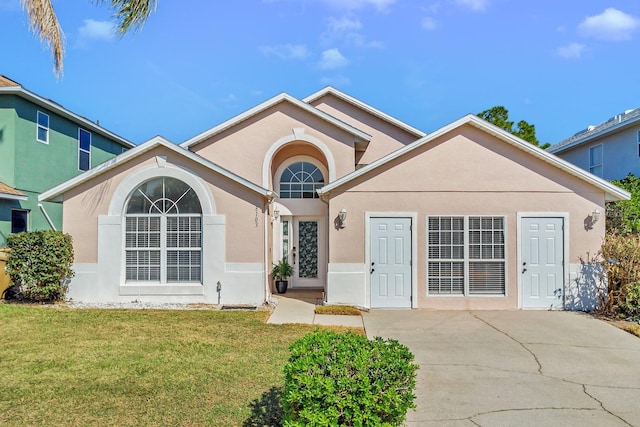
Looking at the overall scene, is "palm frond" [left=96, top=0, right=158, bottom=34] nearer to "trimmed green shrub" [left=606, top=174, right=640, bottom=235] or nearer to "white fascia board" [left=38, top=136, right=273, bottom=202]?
"white fascia board" [left=38, top=136, right=273, bottom=202]

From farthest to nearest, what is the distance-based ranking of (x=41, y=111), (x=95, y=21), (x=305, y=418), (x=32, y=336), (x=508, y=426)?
(x=41, y=111) < (x=95, y=21) < (x=32, y=336) < (x=508, y=426) < (x=305, y=418)

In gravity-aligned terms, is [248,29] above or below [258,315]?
above

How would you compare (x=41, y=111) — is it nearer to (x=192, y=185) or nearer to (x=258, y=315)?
(x=192, y=185)

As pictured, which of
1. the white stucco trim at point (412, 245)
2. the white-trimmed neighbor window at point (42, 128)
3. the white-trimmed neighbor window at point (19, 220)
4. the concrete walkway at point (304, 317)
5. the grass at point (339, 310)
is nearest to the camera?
the concrete walkway at point (304, 317)

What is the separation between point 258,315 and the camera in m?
10.5

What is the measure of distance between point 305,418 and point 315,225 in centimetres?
1193

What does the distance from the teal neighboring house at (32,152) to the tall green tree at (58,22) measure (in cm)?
375

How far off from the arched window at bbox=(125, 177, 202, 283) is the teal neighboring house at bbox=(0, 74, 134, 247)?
3072 millimetres

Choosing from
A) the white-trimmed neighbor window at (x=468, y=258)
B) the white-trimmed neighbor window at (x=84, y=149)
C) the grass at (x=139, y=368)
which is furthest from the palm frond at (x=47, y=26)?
the white-trimmed neighbor window at (x=468, y=258)

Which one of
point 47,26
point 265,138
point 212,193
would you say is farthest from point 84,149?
point 212,193

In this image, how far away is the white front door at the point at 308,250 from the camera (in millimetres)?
15484

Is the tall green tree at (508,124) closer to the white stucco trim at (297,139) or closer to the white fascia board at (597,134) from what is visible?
the white fascia board at (597,134)

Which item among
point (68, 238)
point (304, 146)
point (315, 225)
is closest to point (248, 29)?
point (304, 146)

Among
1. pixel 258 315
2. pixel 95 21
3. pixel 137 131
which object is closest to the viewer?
pixel 258 315
